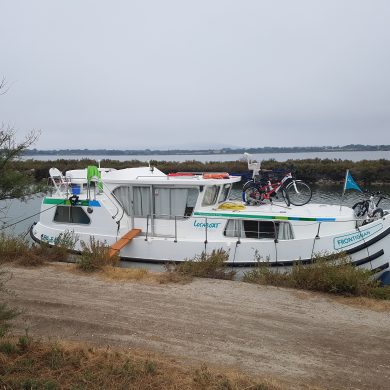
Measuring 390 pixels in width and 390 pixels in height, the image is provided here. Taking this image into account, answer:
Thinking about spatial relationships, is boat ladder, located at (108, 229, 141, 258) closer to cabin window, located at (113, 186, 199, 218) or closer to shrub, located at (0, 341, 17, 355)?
cabin window, located at (113, 186, 199, 218)

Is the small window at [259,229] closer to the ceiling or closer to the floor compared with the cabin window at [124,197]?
closer to the floor

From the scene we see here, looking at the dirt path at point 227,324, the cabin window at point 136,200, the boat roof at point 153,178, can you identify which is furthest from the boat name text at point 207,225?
the dirt path at point 227,324

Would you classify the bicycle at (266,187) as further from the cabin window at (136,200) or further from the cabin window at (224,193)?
the cabin window at (136,200)

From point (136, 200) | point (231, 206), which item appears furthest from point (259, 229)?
point (136, 200)

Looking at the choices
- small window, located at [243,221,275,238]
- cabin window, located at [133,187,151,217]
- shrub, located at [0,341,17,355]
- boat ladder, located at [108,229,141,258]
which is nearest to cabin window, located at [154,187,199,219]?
cabin window, located at [133,187,151,217]

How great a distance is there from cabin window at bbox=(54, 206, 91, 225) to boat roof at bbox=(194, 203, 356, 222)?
358 centimetres

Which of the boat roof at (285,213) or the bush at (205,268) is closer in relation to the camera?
the bush at (205,268)

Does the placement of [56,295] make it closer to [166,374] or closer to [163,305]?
[163,305]

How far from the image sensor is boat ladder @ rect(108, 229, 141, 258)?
32.5 ft

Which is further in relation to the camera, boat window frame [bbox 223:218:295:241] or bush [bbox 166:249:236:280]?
boat window frame [bbox 223:218:295:241]

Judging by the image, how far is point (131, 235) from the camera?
432 inches

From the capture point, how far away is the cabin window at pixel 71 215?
12125mm

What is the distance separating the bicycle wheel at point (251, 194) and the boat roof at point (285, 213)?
0.52m

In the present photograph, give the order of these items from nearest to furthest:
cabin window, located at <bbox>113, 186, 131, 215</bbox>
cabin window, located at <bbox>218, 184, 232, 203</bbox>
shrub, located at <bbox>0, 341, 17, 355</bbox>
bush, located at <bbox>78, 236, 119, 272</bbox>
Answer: shrub, located at <bbox>0, 341, 17, 355</bbox>
bush, located at <bbox>78, 236, 119, 272</bbox>
cabin window, located at <bbox>113, 186, 131, 215</bbox>
cabin window, located at <bbox>218, 184, 232, 203</bbox>
